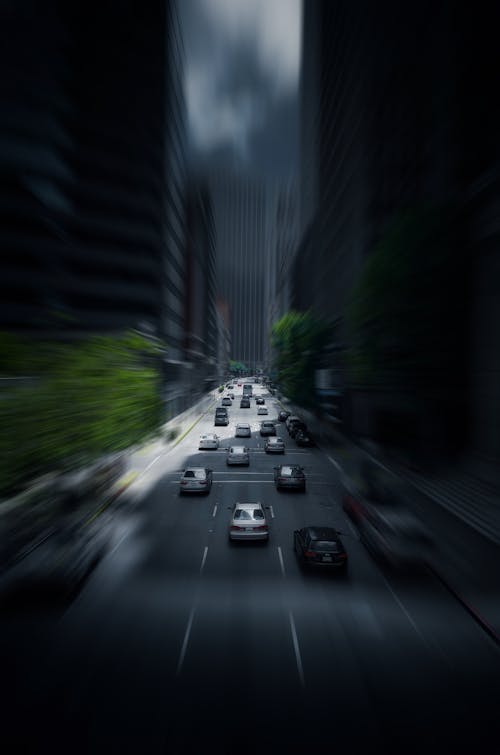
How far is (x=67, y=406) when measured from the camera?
15219 millimetres

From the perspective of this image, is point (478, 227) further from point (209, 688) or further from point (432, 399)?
point (209, 688)

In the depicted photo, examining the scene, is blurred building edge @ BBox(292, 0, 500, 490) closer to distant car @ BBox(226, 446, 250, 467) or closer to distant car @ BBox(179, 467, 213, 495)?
distant car @ BBox(226, 446, 250, 467)

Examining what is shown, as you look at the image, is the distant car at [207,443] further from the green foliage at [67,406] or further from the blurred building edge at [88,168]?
the blurred building edge at [88,168]

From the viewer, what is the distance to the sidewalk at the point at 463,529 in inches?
442

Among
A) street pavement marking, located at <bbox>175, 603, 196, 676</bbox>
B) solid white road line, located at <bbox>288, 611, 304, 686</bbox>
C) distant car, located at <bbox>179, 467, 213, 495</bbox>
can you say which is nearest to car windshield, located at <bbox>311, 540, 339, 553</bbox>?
solid white road line, located at <bbox>288, 611, 304, 686</bbox>

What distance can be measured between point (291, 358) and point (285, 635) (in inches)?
1696

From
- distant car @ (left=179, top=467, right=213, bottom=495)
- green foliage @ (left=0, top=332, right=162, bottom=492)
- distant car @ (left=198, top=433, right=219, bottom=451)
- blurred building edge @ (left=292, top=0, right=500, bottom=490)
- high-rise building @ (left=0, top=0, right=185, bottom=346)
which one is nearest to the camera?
green foliage @ (left=0, top=332, right=162, bottom=492)

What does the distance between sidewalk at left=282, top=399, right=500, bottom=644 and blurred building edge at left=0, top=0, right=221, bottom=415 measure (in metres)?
30.0

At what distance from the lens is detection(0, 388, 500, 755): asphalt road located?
704 centimetres

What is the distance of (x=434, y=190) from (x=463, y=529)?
18785 millimetres

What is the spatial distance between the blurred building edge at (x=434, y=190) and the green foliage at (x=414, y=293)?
0.16 metres

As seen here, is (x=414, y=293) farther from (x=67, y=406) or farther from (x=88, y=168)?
(x=88, y=168)

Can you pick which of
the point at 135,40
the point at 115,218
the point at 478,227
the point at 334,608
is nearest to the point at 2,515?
the point at 334,608

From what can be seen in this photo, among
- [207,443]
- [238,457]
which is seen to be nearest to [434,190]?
[238,457]
